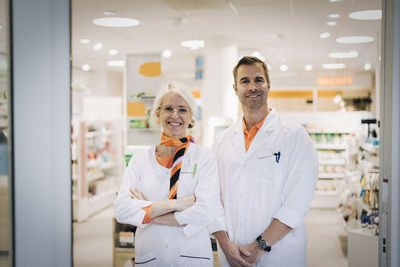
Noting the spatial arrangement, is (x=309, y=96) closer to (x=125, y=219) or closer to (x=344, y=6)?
(x=344, y=6)

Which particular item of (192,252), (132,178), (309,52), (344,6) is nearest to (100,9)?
(344,6)

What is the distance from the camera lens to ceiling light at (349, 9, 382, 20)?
19.5 feet

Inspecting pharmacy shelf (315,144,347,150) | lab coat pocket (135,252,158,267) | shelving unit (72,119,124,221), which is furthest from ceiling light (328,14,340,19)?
lab coat pocket (135,252,158,267)

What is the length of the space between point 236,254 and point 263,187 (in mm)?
399

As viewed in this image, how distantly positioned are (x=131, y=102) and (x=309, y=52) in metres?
7.03

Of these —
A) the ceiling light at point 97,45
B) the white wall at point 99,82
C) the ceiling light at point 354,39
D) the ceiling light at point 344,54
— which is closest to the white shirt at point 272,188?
the ceiling light at point 354,39

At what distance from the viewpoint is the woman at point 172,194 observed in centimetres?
212

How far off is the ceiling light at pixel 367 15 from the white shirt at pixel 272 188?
4457 millimetres

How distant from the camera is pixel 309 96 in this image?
16.4 meters

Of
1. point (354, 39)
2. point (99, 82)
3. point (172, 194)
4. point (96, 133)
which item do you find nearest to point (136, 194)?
point (172, 194)

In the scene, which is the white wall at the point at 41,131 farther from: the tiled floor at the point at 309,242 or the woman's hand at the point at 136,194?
the tiled floor at the point at 309,242

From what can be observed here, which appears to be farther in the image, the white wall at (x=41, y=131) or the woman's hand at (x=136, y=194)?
the woman's hand at (x=136, y=194)

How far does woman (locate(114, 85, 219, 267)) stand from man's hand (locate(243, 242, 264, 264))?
8.6 inches

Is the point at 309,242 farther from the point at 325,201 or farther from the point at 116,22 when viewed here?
the point at 116,22
